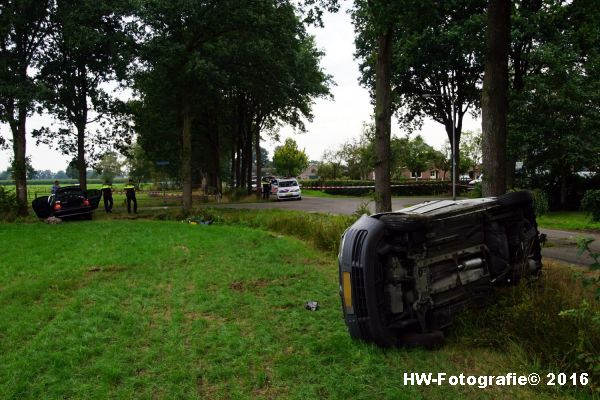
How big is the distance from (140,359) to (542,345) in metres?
3.82

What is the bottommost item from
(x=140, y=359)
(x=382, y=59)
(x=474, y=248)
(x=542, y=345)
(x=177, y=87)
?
(x=140, y=359)

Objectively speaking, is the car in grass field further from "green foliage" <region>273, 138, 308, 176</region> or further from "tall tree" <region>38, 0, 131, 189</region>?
"green foliage" <region>273, 138, 308, 176</region>

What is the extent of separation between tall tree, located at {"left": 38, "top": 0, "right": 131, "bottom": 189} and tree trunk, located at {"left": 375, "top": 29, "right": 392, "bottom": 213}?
14172 millimetres

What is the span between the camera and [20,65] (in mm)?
21750

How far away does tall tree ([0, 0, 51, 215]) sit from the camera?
800 inches

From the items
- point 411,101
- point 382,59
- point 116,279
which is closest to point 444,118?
point 411,101

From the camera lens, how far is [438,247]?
4.73 m

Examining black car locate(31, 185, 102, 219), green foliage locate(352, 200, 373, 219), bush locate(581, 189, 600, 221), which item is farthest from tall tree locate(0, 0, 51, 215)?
bush locate(581, 189, 600, 221)

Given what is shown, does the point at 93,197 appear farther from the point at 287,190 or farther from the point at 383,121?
the point at 383,121

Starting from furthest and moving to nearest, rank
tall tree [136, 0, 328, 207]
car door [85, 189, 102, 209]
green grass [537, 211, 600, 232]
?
1. car door [85, 189, 102, 209]
2. tall tree [136, 0, 328, 207]
3. green grass [537, 211, 600, 232]

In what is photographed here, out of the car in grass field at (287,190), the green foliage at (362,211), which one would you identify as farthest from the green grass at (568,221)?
the car in grass field at (287,190)

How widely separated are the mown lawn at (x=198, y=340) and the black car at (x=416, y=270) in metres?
0.25

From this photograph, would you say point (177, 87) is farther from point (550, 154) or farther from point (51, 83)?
point (550, 154)

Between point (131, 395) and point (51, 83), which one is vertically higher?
point (51, 83)
